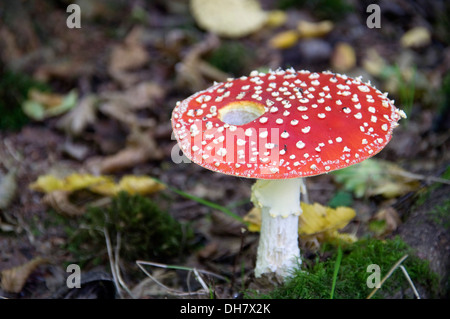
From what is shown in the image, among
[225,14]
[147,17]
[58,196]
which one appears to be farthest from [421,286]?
[147,17]

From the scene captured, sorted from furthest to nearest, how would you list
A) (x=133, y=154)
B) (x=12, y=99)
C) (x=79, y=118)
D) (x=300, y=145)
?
(x=12, y=99)
(x=79, y=118)
(x=133, y=154)
(x=300, y=145)

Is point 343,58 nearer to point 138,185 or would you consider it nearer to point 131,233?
point 138,185

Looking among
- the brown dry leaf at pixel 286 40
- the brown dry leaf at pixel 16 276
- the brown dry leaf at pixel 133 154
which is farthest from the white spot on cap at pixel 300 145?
the brown dry leaf at pixel 286 40

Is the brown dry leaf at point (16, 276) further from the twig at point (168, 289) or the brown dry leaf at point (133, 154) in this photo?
the brown dry leaf at point (133, 154)

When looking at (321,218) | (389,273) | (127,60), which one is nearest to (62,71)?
(127,60)

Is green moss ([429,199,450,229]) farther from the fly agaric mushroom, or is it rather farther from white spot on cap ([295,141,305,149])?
white spot on cap ([295,141,305,149])

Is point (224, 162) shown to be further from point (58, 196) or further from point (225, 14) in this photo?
point (225, 14)
